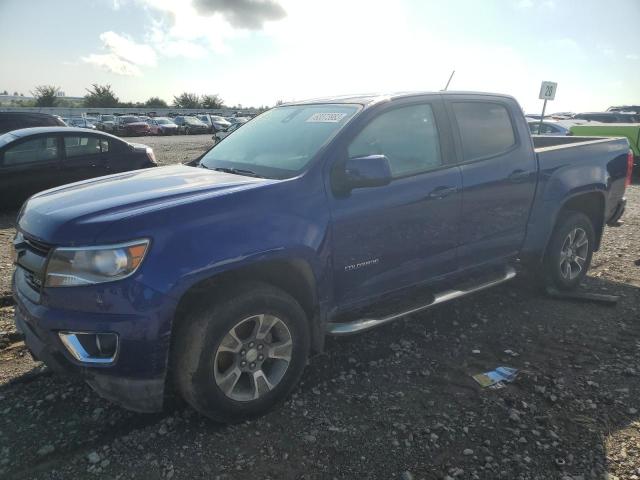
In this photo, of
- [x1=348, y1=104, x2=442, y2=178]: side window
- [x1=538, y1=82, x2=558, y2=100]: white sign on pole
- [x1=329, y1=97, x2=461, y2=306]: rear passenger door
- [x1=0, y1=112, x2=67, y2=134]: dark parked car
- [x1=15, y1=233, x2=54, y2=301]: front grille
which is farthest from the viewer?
[x1=538, y1=82, x2=558, y2=100]: white sign on pole

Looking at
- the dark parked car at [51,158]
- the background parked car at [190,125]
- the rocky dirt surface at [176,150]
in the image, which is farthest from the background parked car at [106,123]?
the dark parked car at [51,158]

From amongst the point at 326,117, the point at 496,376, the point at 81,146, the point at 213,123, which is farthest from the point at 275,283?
the point at 213,123

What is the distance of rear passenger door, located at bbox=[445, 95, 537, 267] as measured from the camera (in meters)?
3.82

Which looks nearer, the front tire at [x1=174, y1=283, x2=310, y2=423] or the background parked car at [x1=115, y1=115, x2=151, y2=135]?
the front tire at [x1=174, y1=283, x2=310, y2=423]

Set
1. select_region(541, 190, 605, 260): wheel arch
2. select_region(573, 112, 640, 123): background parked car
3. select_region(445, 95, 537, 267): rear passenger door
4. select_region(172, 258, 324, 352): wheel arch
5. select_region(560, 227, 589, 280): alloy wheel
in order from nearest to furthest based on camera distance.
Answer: select_region(172, 258, 324, 352): wheel arch → select_region(445, 95, 537, 267): rear passenger door → select_region(541, 190, 605, 260): wheel arch → select_region(560, 227, 589, 280): alloy wheel → select_region(573, 112, 640, 123): background parked car

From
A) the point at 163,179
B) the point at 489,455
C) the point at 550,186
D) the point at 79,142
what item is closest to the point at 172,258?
the point at 163,179

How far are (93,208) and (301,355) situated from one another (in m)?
1.46

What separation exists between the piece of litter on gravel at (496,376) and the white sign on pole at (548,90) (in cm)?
1240

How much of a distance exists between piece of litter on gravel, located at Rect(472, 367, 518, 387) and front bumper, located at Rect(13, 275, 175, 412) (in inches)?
84.3

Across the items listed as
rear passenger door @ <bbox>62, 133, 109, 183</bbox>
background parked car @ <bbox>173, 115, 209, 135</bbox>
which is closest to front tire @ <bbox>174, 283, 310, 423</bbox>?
rear passenger door @ <bbox>62, 133, 109, 183</bbox>

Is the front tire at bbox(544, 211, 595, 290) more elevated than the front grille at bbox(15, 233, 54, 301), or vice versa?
the front grille at bbox(15, 233, 54, 301)

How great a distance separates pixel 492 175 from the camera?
394 cm

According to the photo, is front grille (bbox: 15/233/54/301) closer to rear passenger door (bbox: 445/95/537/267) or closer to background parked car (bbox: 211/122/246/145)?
background parked car (bbox: 211/122/246/145)

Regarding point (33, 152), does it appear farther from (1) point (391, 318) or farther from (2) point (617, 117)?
(2) point (617, 117)
